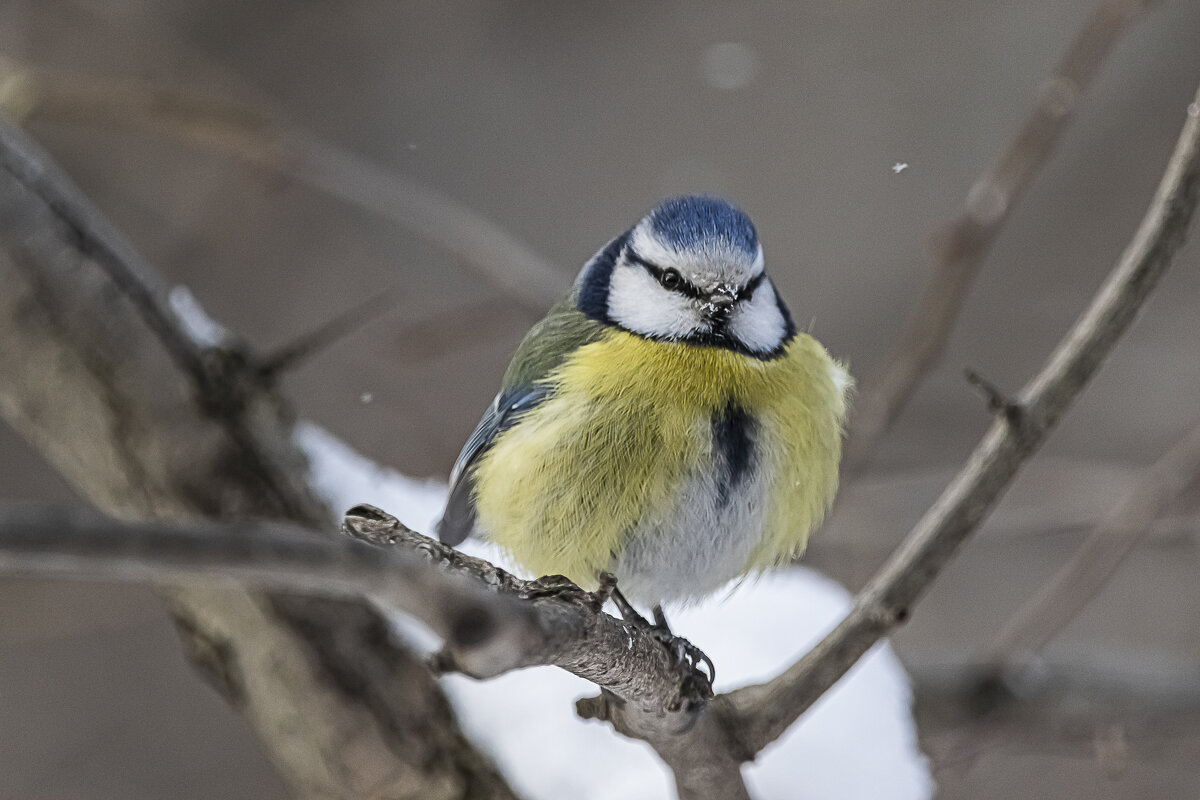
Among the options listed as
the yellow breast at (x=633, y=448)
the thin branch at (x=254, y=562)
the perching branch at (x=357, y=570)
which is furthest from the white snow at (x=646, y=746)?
the thin branch at (x=254, y=562)

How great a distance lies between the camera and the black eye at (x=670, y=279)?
4.81 ft

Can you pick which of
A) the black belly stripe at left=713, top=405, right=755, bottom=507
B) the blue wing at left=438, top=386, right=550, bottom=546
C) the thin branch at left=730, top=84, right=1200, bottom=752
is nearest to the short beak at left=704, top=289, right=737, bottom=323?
the black belly stripe at left=713, top=405, right=755, bottom=507

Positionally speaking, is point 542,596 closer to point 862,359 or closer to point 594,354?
point 594,354

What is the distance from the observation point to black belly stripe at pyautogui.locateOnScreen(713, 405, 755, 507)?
1.36m

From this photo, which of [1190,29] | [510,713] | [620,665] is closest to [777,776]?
[510,713]

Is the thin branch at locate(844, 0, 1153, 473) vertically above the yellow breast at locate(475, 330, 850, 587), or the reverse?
the thin branch at locate(844, 0, 1153, 473)

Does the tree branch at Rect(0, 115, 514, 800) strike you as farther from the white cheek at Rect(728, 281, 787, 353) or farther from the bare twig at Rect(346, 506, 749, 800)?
the white cheek at Rect(728, 281, 787, 353)

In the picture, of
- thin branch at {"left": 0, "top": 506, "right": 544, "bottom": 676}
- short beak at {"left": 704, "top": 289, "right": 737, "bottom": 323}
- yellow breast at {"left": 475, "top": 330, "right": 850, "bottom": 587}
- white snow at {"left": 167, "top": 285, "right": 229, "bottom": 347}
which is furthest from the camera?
white snow at {"left": 167, "top": 285, "right": 229, "bottom": 347}

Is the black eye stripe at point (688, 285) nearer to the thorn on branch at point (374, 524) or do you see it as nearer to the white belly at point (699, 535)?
the white belly at point (699, 535)

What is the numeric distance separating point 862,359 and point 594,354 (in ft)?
5.75

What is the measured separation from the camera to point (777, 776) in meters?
1.83

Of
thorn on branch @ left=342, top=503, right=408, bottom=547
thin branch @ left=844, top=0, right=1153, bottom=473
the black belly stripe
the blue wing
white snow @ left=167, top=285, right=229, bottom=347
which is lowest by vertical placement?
thorn on branch @ left=342, top=503, right=408, bottom=547

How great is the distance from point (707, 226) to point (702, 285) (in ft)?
0.26

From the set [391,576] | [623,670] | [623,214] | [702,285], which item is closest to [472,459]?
[702,285]
